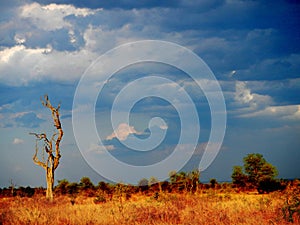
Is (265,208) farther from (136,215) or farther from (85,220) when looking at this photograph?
(85,220)

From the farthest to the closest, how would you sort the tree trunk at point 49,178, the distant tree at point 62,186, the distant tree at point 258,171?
the distant tree at point 62,186 → the distant tree at point 258,171 → the tree trunk at point 49,178

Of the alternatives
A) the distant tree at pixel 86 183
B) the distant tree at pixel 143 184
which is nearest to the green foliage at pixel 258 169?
the distant tree at pixel 143 184

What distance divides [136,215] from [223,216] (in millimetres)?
3268

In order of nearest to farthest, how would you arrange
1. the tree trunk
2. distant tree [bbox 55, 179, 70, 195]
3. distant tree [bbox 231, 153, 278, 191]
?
1. the tree trunk
2. distant tree [bbox 231, 153, 278, 191]
3. distant tree [bbox 55, 179, 70, 195]

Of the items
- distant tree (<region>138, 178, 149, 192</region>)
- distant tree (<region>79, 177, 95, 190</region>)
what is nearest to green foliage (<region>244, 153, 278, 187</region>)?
distant tree (<region>138, 178, 149, 192</region>)

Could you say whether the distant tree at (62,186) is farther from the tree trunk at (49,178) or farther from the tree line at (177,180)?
the tree trunk at (49,178)

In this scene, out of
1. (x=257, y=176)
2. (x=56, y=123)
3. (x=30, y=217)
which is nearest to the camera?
(x=30, y=217)

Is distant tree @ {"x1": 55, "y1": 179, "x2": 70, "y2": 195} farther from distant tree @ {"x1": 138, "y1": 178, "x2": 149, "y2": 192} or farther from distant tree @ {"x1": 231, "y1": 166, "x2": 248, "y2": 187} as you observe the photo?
distant tree @ {"x1": 231, "y1": 166, "x2": 248, "y2": 187}

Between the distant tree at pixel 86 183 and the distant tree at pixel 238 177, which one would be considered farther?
the distant tree at pixel 86 183

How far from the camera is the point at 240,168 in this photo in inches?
1997

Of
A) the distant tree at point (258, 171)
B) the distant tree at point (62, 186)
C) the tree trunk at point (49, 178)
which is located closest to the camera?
the tree trunk at point (49, 178)

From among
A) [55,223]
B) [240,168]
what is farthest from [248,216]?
[240,168]

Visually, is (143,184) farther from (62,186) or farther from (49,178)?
(49,178)

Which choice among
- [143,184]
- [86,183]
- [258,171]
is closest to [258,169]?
[258,171]
